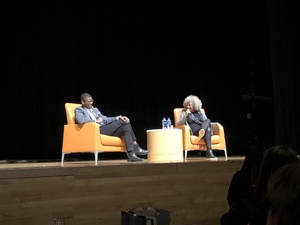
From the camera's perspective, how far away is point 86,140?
4699 mm

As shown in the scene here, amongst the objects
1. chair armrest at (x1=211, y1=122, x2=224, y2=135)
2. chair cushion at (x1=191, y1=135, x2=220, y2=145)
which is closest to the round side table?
chair cushion at (x1=191, y1=135, x2=220, y2=145)

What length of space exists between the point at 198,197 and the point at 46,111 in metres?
3.11

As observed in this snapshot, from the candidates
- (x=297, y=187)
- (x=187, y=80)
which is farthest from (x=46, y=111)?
(x=297, y=187)

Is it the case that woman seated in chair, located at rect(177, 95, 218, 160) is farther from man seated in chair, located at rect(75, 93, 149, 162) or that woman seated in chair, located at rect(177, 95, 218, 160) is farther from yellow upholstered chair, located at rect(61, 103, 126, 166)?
yellow upholstered chair, located at rect(61, 103, 126, 166)

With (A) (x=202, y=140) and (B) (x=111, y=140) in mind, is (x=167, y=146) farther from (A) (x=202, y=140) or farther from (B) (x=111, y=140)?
(A) (x=202, y=140)

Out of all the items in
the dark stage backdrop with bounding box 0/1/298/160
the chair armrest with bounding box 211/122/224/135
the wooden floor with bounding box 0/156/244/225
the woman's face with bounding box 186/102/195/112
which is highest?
the dark stage backdrop with bounding box 0/1/298/160

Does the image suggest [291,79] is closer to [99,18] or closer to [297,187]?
[99,18]

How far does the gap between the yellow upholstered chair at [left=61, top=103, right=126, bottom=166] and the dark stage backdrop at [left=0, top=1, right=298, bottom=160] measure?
4.87 ft

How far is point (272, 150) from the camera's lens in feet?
5.61

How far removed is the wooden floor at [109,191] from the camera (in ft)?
10.6

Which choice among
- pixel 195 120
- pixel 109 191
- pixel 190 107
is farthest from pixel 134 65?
pixel 109 191

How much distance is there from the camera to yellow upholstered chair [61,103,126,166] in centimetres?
466

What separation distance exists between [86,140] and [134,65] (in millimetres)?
2798

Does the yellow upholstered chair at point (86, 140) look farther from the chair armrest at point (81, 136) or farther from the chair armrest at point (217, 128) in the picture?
the chair armrest at point (217, 128)
